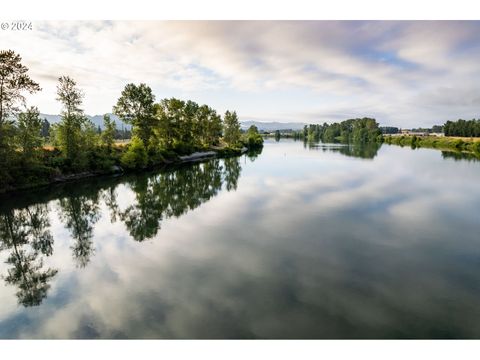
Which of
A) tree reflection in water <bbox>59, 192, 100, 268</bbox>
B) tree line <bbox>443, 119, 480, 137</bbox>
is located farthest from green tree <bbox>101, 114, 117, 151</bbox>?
tree line <bbox>443, 119, 480, 137</bbox>

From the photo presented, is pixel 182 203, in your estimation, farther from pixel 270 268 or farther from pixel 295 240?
pixel 270 268

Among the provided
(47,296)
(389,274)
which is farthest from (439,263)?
(47,296)

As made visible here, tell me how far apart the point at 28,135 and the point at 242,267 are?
3538 centimetres

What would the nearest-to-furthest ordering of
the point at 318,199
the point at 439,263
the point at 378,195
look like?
the point at 439,263
the point at 318,199
the point at 378,195

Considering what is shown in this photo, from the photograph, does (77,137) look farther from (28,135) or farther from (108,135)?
(108,135)

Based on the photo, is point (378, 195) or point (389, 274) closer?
point (389, 274)

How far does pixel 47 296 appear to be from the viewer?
12781mm

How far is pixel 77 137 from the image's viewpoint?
147ft

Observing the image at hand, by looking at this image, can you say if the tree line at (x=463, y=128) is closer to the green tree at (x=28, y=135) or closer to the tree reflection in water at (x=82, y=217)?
the tree reflection in water at (x=82, y=217)

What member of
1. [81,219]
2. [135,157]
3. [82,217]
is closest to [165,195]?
[82,217]

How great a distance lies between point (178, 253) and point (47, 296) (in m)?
6.64

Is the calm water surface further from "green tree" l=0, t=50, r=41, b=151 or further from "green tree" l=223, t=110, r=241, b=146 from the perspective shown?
"green tree" l=223, t=110, r=241, b=146

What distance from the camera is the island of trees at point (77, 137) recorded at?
107ft

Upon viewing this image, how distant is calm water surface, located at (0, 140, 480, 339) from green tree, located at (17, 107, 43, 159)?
7.93 meters
